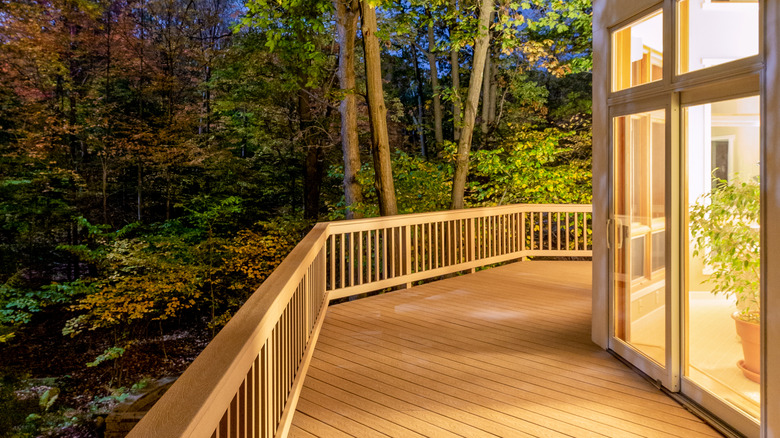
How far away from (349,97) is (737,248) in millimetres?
7416

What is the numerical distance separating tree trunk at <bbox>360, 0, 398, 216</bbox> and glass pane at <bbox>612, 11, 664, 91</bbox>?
4240mm

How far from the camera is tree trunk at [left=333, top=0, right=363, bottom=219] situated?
8.93 meters

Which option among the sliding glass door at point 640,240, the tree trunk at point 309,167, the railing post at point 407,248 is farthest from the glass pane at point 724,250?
the tree trunk at point 309,167

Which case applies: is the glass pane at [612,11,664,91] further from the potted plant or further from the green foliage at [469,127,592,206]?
the green foliage at [469,127,592,206]

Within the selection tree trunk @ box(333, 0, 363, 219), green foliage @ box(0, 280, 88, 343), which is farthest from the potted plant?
green foliage @ box(0, 280, 88, 343)

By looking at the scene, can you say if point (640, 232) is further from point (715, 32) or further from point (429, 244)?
point (429, 244)

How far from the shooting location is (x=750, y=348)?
110 inches

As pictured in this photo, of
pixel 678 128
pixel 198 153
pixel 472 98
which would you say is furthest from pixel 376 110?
pixel 198 153

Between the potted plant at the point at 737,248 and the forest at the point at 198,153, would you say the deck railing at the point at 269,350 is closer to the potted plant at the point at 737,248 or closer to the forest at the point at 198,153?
the forest at the point at 198,153

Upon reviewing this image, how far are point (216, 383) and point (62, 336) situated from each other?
1160 centimetres

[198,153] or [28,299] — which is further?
[198,153]

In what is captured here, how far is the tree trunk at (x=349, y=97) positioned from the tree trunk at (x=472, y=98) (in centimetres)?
175

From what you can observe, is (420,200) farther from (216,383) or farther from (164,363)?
(216,383)

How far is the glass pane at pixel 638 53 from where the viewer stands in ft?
11.6
